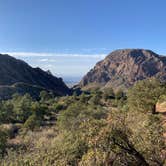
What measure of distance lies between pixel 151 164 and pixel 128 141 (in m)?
1.32

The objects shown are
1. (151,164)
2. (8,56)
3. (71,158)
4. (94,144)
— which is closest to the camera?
(94,144)

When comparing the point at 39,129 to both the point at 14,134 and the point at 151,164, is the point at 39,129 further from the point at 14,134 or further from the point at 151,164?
the point at 151,164

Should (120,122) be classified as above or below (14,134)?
above

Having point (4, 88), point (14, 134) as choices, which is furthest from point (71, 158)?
point (4, 88)

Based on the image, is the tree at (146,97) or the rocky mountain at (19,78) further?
the rocky mountain at (19,78)

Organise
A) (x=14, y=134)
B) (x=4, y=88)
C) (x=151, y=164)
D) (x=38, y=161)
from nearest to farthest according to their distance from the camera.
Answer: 1. (x=151, y=164)
2. (x=38, y=161)
3. (x=14, y=134)
4. (x=4, y=88)

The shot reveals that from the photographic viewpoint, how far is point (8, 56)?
632ft

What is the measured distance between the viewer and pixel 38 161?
42.1 ft

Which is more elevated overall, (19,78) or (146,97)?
(146,97)

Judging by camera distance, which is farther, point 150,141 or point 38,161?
point 38,161

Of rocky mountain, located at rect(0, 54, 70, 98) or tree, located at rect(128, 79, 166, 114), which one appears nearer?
tree, located at rect(128, 79, 166, 114)

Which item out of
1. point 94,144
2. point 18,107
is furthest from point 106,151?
point 18,107

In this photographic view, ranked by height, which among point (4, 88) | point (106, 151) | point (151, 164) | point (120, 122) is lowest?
point (4, 88)

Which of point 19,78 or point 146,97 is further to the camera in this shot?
point 19,78
